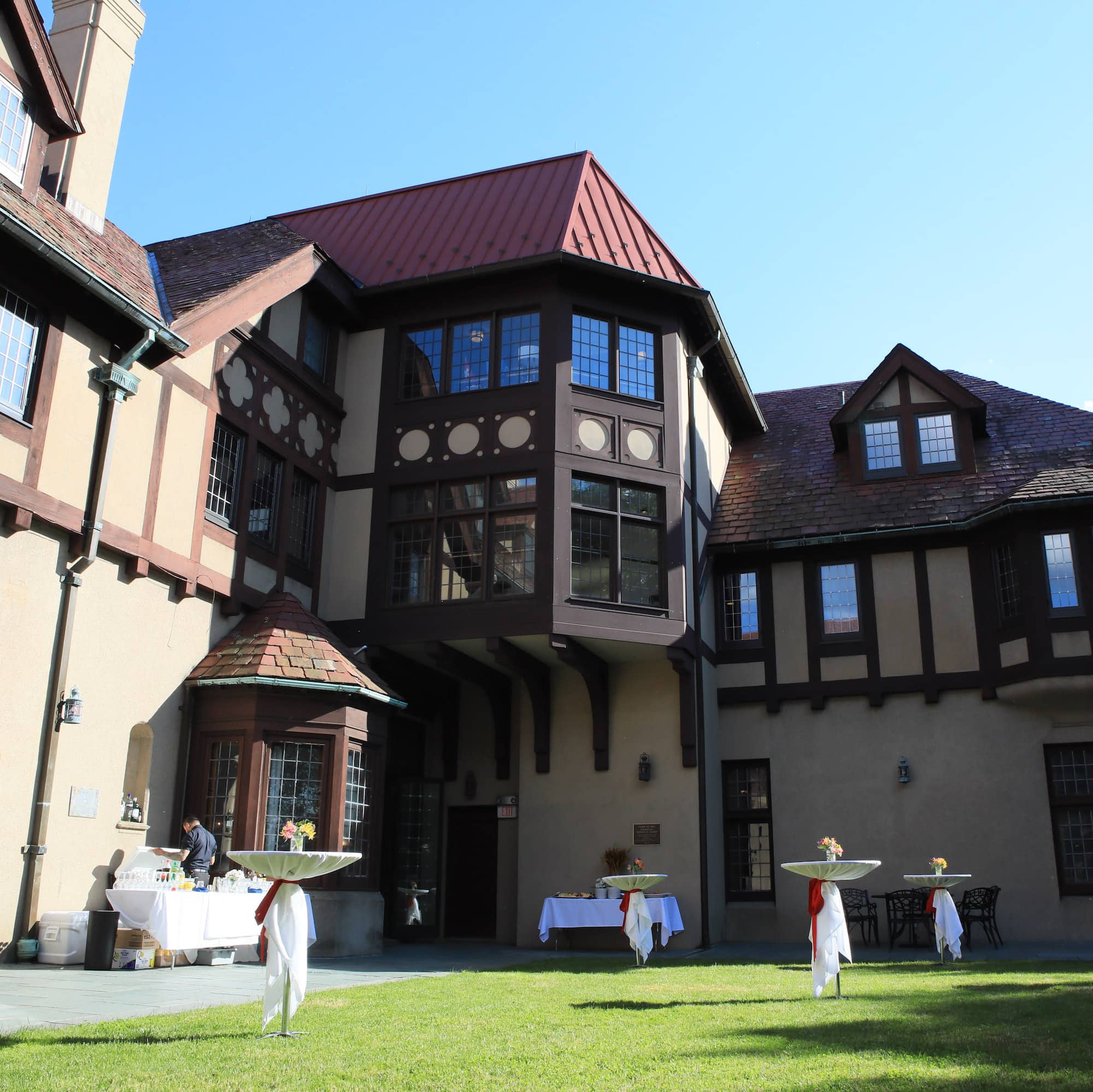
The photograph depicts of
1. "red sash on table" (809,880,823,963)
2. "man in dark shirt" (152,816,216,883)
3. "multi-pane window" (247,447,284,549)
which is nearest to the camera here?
"red sash on table" (809,880,823,963)

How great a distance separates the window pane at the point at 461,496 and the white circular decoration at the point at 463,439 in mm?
527

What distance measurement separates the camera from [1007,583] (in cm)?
1789

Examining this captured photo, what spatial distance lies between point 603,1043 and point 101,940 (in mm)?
6754

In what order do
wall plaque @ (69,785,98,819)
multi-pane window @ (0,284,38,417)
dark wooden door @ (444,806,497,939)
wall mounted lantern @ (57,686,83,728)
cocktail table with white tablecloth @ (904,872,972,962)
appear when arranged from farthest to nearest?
dark wooden door @ (444,806,497,939), cocktail table with white tablecloth @ (904,872,972,962), wall plaque @ (69,785,98,819), wall mounted lantern @ (57,686,83,728), multi-pane window @ (0,284,38,417)

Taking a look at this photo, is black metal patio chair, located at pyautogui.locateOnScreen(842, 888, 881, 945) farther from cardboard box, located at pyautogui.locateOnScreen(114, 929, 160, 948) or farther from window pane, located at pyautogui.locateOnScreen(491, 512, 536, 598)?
cardboard box, located at pyautogui.locateOnScreen(114, 929, 160, 948)

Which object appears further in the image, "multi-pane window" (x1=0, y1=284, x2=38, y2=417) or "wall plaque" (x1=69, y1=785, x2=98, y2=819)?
"wall plaque" (x1=69, y1=785, x2=98, y2=819)

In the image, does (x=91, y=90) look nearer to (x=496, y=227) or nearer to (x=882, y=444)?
(x=496, y=227)

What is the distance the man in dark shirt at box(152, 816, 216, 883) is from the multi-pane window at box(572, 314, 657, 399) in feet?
29.1

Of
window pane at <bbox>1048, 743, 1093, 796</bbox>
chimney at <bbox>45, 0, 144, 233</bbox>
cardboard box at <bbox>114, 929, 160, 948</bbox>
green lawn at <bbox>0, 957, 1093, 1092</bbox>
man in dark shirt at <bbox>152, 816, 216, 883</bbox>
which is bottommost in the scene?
green lawn at <bbox>0, 957, 1093, 1092</bbox>

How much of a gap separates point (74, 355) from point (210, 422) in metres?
2.54

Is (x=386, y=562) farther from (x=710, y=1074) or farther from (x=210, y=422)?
(x=710, y=1074)

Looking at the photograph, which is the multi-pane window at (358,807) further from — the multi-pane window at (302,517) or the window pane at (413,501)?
the window pane at (413,501)

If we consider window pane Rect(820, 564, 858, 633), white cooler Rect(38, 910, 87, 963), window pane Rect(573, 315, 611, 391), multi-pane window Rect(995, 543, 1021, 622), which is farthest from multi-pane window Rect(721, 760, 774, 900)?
white cooler Rect(38, 910, 87, 963)

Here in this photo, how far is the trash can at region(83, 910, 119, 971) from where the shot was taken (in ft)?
38.1
